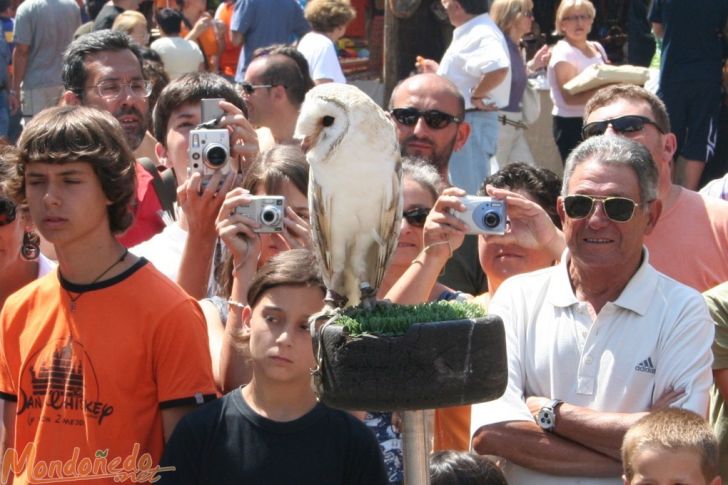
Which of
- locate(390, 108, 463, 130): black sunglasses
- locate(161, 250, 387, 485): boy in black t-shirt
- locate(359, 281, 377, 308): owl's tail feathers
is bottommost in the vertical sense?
locate(161, 250, 387, 485): boy in black t-shirt

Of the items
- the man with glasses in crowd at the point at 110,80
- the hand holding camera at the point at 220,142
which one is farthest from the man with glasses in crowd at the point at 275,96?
the hand holding camera at the point at 220,142

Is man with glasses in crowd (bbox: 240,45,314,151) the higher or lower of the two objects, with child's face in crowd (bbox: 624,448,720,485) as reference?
higher

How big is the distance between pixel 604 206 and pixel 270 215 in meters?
1.08

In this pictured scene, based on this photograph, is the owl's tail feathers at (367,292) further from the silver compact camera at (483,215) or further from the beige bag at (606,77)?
the beige bag at (606,77)

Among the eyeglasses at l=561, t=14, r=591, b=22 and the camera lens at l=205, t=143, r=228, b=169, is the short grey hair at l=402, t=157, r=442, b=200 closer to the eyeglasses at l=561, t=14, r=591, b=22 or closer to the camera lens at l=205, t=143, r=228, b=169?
the camera lens at l=205, t=143, r=228, b=169

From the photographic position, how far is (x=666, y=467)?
10.8 ft

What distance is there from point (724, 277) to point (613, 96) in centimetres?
89

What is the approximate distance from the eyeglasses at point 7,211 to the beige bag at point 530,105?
20.7 feet

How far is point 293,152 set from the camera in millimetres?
4371

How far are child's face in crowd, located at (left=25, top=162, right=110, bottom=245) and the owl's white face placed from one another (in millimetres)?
731

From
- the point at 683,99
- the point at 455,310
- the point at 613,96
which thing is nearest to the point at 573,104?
the point at 683,99

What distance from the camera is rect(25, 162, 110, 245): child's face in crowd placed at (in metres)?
3.41

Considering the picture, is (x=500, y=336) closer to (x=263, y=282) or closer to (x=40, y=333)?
(x=263, y=282)

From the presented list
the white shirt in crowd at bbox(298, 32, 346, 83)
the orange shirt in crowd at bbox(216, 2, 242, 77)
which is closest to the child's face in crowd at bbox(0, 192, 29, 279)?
the white shirt in crowd at bbox(298, 32, 346, 83)
